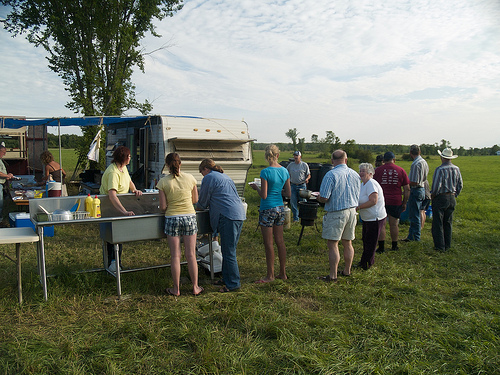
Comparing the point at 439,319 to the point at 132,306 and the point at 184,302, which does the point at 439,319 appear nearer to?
the point at 184,302

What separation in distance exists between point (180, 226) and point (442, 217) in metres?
4.94

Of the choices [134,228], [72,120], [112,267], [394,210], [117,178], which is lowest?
[112,267]

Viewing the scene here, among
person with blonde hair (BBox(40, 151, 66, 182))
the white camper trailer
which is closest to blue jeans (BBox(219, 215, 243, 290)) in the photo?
the white camper trailer

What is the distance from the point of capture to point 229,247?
495 centimetres

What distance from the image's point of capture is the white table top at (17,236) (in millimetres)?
4121

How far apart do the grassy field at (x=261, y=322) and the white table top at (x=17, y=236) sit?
2.52 ft

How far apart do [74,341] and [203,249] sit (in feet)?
9.12

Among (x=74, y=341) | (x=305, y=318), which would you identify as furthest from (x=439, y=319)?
(x=74, y=341)

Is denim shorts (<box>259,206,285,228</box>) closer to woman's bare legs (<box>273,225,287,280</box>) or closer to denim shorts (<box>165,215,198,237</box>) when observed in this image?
woman's bare legs (<box>273,225,287,280</box>)

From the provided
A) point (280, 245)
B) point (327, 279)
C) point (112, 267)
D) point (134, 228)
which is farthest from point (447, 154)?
point (112, 267)

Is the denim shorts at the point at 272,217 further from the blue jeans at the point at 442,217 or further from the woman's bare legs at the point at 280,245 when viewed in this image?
the blue jeans at the point at 442,217

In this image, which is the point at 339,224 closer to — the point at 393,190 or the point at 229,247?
the point at 229,247

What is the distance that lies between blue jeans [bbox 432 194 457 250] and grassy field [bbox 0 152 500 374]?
2.49ft

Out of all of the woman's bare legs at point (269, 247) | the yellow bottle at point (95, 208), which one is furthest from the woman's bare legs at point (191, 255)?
the yellow bottle at point (95, 208)
